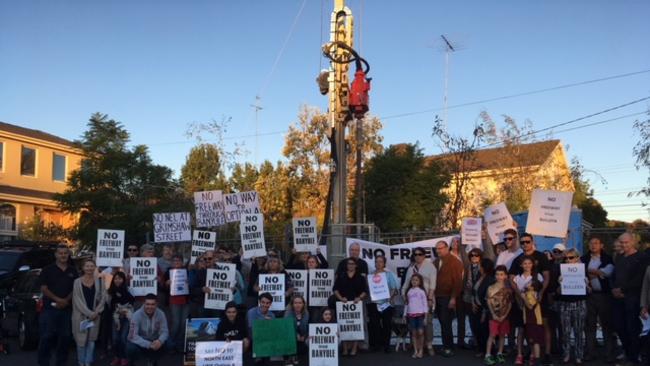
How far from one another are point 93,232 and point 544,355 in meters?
21.3

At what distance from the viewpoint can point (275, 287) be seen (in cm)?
1138

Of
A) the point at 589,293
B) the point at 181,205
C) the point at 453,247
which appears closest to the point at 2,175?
the point at 181,205

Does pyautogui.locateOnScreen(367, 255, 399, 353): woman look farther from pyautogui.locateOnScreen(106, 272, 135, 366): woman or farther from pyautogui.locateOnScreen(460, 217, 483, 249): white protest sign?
pyautogui.locateOnScreen(106, 272, 135, 366): woman

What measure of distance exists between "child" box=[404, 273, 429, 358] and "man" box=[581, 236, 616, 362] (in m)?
2.66

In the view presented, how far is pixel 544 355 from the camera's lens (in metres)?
10.3

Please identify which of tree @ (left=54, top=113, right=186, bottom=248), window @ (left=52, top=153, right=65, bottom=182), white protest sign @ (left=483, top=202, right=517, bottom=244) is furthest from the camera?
window @ (left=52, top=153, right=65, bottom=182)

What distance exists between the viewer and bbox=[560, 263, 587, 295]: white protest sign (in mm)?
10203

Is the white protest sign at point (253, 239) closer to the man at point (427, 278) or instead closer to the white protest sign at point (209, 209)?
the man at point (427, 278)

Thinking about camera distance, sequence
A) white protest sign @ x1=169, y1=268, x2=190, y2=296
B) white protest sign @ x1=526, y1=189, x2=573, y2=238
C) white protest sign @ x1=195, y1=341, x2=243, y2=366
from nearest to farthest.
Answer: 1. white protest sign @ x1=195, y1=341, x2=243, y2=366
2. white protest sign @ x1=526, y1=189, x2=573, y2=238
3. white protest sign @ x1=169, y1=268, x2=190, y2=296

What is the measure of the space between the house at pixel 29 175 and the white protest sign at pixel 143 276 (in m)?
31.5

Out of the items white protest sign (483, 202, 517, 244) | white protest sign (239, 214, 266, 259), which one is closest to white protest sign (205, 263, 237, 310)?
Result: white protest sign (239, 214, 266, 259)

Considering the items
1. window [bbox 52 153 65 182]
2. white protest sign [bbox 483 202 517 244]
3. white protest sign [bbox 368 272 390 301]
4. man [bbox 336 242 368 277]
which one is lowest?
white protest sign [bbox 368 272 390 301]

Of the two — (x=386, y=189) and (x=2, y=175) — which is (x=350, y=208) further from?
(x=2, y=175)

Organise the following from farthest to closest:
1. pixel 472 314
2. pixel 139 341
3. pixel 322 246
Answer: pixel 322 246 < pixel 472 314 < pixel 139 341
